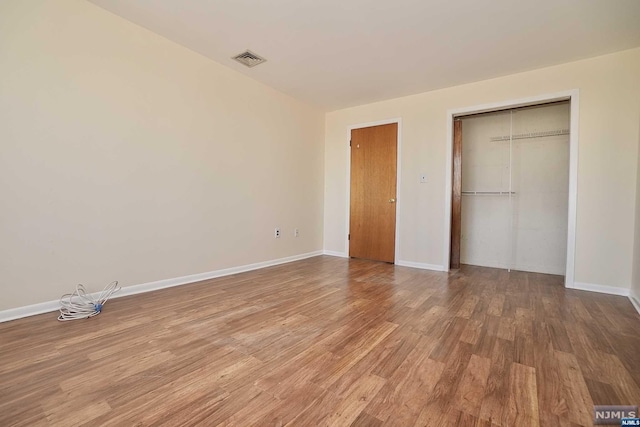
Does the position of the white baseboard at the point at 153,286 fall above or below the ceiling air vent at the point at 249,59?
below

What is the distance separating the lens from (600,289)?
3.02m

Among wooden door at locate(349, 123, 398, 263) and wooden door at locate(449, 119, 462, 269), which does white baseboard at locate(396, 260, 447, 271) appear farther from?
wooden door at locate(449, 119, 462, 269)

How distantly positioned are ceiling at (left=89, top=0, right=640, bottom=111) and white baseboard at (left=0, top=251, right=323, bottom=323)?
2.47m

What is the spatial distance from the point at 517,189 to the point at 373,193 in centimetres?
204

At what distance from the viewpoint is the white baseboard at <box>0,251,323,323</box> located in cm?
210

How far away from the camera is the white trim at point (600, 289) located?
9.55ft

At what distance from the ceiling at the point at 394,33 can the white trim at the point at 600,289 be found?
8.05ft

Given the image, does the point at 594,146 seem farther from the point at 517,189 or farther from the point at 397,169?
the point at 397,169

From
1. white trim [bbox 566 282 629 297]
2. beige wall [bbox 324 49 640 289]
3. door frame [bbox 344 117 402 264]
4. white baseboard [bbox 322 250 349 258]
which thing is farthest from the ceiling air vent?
white trim [bbox 566 282 629 297]

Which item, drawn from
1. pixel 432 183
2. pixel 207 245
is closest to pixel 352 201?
pixel 432 183

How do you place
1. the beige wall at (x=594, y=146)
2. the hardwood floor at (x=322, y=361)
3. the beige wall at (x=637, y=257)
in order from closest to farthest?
the hardwood floor at (x=322, y=361) < the beige wall at (x=637, y=257) < the beige wall at (x=594, y=146)

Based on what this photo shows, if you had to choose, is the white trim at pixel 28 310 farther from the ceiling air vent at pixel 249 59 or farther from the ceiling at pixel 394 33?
the ceiling air vent at pixel 249 59

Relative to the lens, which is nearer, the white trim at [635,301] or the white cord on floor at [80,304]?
the white cord on floor at [80,304]

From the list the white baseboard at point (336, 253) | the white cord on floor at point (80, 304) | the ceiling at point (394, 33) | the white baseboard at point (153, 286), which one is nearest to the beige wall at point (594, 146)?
the ceiling at point (394, 33)
